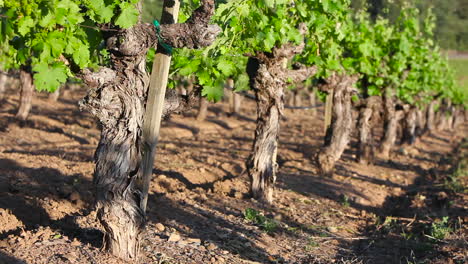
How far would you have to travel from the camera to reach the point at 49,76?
4.10 meters

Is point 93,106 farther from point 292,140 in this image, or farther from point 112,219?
point 292,140

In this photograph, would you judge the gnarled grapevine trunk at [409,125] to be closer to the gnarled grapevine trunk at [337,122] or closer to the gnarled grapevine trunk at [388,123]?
the gnarled grapevine trunk at [388,123]

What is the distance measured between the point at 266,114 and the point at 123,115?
13.1 ft

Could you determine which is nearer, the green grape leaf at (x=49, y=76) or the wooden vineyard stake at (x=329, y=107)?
the green grape leaf at (x=49, y=76)

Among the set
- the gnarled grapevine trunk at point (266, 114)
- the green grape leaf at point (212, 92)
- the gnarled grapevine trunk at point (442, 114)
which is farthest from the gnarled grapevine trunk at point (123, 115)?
the gnarled grapevine trunk at point (442, 114)

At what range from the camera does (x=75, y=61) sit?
4.23 meters

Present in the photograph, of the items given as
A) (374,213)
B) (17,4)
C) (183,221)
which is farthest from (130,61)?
(374,213)

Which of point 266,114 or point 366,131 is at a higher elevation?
point 266,114

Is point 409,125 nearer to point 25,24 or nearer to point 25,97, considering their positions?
point 25,97

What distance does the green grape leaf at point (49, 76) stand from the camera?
404 centimetres

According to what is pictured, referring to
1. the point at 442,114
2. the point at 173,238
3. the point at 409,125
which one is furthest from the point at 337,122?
the point at 442,114

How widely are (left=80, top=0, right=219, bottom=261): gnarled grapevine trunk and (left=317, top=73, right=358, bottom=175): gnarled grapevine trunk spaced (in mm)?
7401

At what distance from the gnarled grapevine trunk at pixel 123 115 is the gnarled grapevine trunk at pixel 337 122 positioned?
740 cm

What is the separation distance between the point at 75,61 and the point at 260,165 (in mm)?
4486
